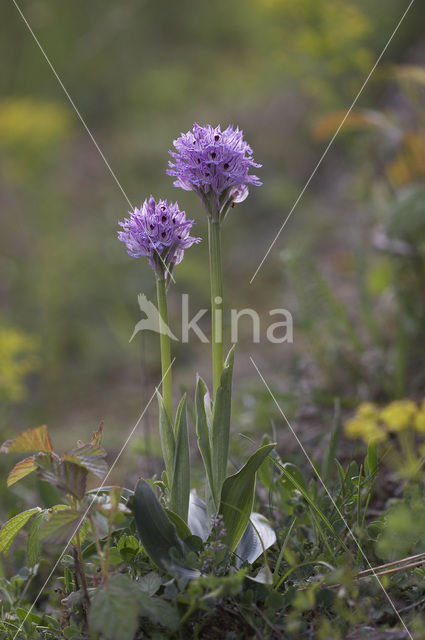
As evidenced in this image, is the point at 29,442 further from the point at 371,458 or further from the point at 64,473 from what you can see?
the point at 371,458

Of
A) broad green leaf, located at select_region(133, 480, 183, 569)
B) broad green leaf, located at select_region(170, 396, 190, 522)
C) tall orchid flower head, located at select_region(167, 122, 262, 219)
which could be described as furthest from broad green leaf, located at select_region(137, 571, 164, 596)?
tall orchid flower head, located at select_region(167, 122, 262, 219)

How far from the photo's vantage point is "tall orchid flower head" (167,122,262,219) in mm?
1137

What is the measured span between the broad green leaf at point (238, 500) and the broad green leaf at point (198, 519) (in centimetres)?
6

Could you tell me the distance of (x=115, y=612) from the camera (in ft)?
3.17

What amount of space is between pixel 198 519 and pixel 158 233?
0.63 meters

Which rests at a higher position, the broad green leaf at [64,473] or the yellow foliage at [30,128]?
the yellow foliage at [30,128]

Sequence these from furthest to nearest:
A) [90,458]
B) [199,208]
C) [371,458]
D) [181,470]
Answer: [199,208] < [371,458] < [181,470] < [90,458]

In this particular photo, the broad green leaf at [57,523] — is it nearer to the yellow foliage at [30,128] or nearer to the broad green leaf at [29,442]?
the broad green leaf at [29,442]

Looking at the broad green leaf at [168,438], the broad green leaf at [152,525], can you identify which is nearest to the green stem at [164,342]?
the broad green leaf at [168,438]

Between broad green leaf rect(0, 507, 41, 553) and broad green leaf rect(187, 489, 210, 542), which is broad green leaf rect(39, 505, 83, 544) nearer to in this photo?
broad green leaf rect(0, 507, 41, 553)

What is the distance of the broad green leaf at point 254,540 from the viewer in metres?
1.24

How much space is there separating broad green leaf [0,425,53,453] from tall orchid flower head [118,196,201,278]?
0.38 m

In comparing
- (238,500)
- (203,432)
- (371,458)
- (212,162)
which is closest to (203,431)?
(203,432)

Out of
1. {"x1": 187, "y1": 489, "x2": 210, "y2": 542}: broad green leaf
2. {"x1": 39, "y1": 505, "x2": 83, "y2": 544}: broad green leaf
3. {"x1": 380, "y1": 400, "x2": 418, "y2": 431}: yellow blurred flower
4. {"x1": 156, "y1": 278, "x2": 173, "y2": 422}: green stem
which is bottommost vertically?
{"x1": 187, "y1": 489, "x2": 210, "y2": 542}: broad green leaf
